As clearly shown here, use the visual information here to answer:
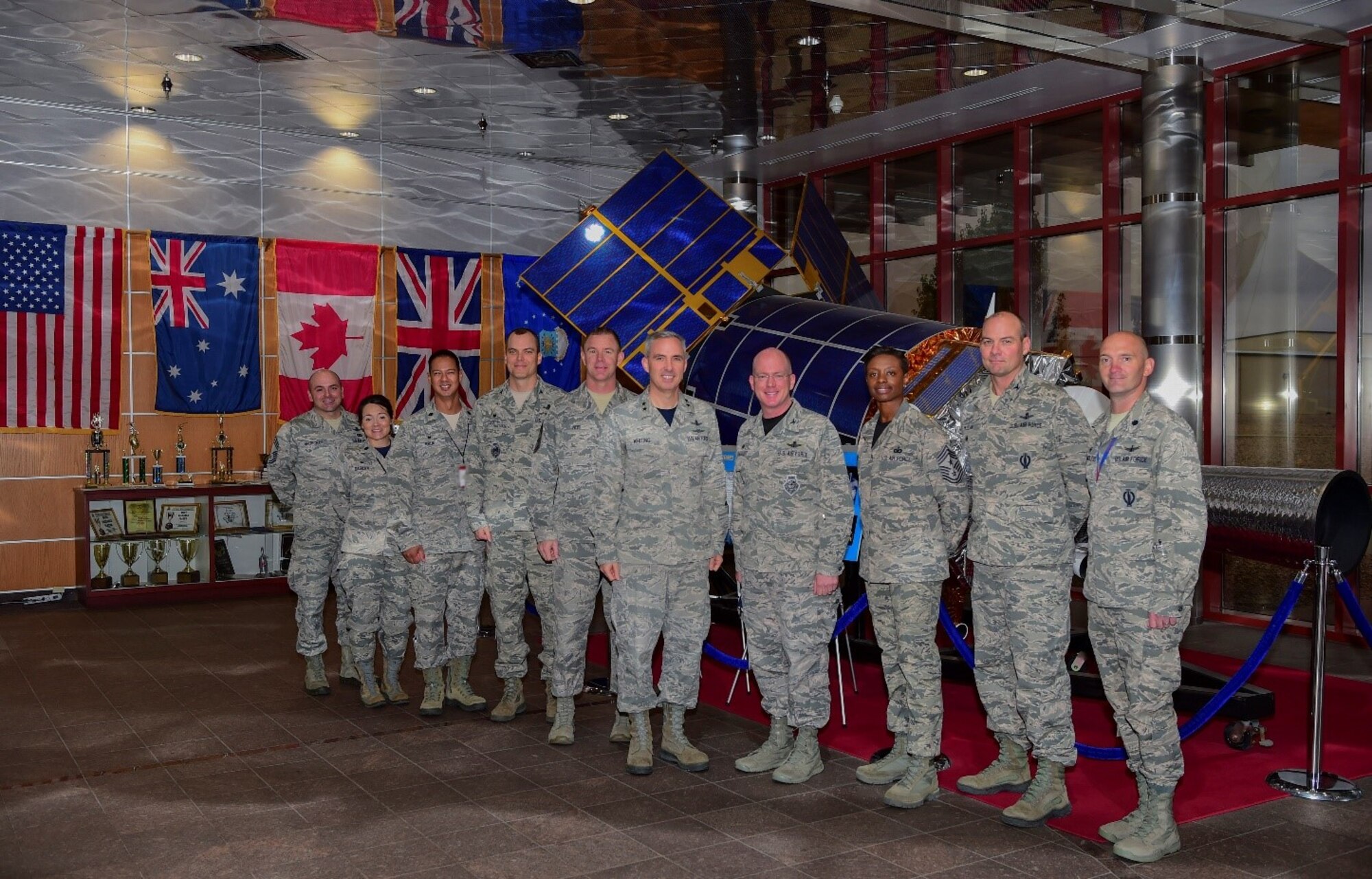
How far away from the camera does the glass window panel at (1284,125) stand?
26.1 ft

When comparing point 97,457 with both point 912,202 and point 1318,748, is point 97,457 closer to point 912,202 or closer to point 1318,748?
point 912,202

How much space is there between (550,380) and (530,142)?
250cm

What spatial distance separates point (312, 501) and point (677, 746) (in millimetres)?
2720

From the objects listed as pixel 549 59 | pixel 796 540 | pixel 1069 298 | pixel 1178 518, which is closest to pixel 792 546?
pixel 796 540

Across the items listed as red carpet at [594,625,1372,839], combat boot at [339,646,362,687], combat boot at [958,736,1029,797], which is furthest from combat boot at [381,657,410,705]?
combat boot at [958,736,1029,797]

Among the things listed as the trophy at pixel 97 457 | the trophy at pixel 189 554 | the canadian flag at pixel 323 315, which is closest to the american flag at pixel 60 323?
the trophy at pixel 97 457

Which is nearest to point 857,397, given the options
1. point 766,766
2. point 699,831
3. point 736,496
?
point 736,496

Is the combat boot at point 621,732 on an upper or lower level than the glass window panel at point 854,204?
lower

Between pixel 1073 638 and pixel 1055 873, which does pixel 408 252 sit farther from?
pixel 1055 873

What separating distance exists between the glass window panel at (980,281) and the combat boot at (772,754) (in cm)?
591

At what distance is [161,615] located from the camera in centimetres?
916

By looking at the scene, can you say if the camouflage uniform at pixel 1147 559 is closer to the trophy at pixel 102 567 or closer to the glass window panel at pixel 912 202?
the glass window panel at pixel 912 202

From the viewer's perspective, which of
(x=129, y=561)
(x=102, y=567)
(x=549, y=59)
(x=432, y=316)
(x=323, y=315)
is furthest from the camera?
(x=432, y=316)

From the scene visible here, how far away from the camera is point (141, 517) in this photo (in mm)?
9898
